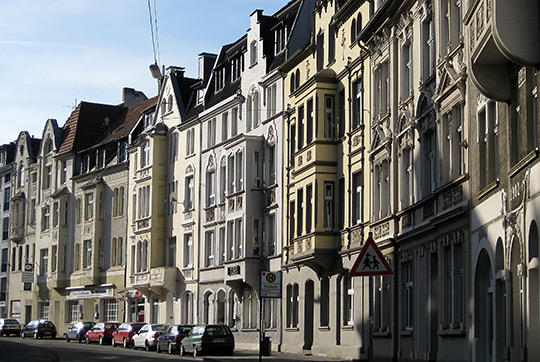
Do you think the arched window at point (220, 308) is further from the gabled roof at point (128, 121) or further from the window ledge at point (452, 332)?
the window ledge at point (452, 332)

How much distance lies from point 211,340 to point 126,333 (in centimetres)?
1427

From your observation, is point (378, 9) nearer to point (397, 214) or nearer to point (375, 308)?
point (397, 214)

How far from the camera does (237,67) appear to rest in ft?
176

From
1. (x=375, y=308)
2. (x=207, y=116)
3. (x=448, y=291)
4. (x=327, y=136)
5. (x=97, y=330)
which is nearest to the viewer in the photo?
(x=448, y=291)

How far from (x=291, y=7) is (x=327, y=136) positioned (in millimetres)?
12082

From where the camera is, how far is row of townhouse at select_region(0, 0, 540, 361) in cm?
2089

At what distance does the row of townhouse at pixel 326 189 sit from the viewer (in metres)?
20.9

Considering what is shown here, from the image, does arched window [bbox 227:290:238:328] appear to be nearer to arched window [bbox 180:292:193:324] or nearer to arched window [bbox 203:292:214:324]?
arched window [bbox 203:292:214:324]

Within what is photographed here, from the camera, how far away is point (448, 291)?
26500mm

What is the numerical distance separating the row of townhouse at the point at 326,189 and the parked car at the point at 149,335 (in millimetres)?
3704

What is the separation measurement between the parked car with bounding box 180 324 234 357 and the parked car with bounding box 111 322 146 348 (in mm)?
12388

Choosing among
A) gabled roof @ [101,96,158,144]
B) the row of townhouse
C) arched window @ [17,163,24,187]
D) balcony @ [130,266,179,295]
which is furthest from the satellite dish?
arched window @ [17,163,24,187]

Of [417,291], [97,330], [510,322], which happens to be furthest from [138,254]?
[510,322]

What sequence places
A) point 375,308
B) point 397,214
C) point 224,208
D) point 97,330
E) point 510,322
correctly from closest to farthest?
point 510,322 → point 397,214 → point 375,308 → point 224,208 → point 97,330
